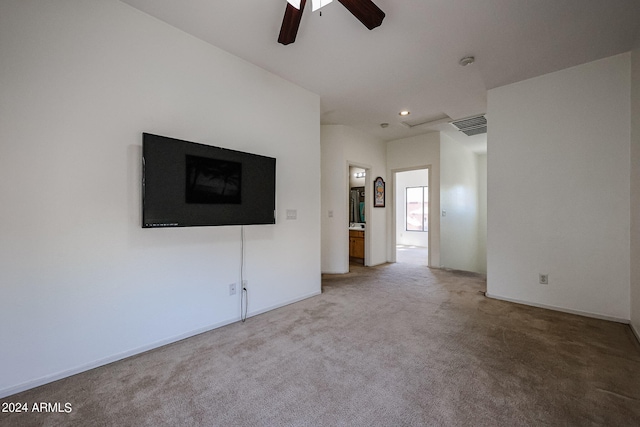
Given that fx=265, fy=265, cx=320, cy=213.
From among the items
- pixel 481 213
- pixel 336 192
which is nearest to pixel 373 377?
pixel 336 192

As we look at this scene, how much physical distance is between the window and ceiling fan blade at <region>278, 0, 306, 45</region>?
850 cm

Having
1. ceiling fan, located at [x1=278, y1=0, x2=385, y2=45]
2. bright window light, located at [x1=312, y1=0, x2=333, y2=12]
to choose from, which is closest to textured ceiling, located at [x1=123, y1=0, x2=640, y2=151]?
bright window light, located at [x1=312, y1=0, x2=333, y2=12]

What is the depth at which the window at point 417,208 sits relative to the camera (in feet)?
31.4

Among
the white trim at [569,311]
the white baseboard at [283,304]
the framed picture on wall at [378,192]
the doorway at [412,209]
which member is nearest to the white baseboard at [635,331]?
the white trim at [569,311]

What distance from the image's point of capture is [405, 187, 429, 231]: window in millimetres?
9570

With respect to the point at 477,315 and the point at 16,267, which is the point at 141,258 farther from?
the point at 477,315

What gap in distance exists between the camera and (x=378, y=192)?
5.82 meters

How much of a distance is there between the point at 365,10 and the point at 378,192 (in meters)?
4.19

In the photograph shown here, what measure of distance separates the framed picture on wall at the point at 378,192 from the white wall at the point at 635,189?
3.64 m

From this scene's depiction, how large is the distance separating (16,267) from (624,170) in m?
5.33

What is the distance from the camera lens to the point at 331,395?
1.67 metres

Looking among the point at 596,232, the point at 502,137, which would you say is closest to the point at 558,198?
the point at 596,232

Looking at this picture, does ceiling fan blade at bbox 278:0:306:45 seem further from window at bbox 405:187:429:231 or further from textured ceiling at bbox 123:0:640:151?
window at bbox 405:187:429:231

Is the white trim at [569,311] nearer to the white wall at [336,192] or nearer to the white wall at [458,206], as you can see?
the white wall at [458,206]
